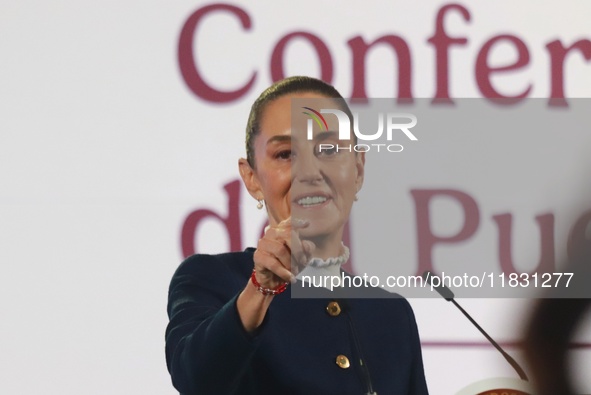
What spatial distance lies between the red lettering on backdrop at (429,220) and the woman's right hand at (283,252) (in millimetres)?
557

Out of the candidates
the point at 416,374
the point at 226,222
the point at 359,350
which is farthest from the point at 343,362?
the point at 226,222

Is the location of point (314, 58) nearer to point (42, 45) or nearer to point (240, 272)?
point (42, 45)

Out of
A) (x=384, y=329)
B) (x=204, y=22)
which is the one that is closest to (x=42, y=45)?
(x=204, y=22)

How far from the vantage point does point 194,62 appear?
2166 mm

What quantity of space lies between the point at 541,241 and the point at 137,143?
34.3 inches

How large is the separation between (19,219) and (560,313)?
1136mm

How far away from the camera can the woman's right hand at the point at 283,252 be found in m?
0.92

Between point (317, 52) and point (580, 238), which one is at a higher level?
point (317, 52)

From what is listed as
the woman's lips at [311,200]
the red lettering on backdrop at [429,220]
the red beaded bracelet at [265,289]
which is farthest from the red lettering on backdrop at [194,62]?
the red beaded bracelet at [265,289]

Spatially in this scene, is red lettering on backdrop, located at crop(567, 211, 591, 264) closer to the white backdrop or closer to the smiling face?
the white backdrop

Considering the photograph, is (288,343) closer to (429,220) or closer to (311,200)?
(311,200)

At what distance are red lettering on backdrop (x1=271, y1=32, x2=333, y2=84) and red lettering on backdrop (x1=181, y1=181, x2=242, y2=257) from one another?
0.83 feet

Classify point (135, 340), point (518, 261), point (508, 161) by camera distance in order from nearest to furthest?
point (508, 161) → point (518, 261) → point (135, 340)

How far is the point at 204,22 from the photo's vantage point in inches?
85.5
